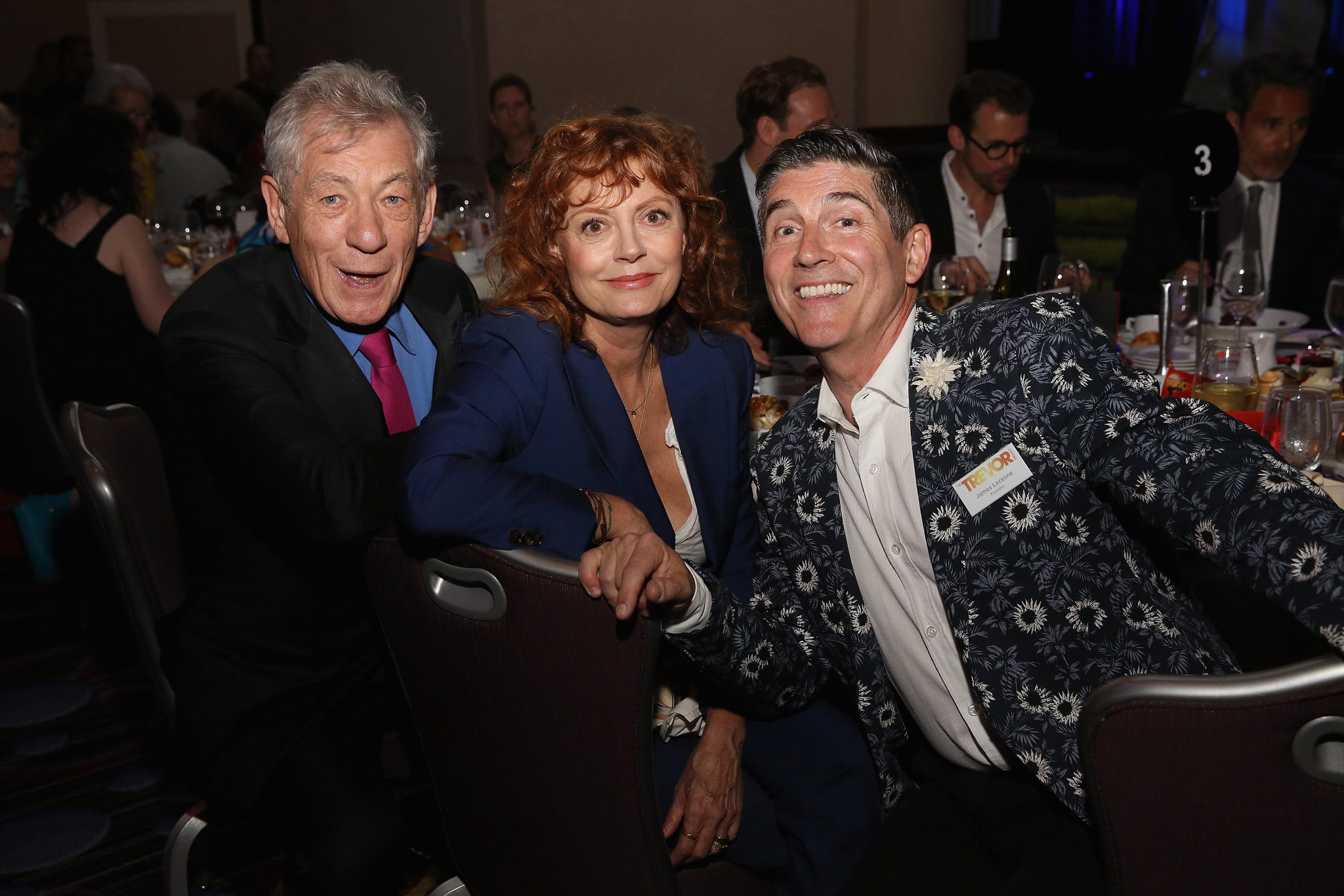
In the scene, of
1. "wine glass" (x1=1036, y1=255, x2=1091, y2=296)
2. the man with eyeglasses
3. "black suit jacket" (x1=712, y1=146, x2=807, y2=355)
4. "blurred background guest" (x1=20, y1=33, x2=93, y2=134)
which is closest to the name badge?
"black suit jacket" (x1=712, y1=146, x2=807, y2=355)

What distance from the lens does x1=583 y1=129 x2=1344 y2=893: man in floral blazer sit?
4.52 feet

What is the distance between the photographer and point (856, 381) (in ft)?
5.45

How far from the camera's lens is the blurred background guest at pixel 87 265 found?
361 cm

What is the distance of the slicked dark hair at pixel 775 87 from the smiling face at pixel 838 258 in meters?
2.48

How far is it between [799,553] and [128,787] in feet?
7.12

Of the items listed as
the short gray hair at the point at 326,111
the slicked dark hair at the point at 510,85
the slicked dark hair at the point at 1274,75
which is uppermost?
the slicked dark hair at the point at 510,85

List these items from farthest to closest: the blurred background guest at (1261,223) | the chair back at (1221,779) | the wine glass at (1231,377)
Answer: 1. the blurred background guest at (1261,223)
2. the wine glass at (1231,377)
3. the chair back at (1221,779)

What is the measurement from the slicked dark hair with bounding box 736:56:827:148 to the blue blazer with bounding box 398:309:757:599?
225 cm

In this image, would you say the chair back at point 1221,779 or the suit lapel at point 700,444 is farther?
the suit lapel at point 700,444

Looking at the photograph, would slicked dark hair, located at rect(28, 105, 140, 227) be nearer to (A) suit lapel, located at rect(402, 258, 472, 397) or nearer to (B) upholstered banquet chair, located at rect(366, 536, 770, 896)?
(A) suit lapel, located at rect(402, 258, 472, 397)

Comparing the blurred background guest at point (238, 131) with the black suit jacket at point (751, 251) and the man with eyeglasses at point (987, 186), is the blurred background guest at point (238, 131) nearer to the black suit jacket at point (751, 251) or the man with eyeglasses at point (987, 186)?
the black suit jacket at point (751, 251)

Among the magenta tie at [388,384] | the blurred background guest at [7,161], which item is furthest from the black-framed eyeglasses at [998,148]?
the blurred background guest at [7,161]

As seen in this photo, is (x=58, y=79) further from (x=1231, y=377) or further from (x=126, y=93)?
(x=1231, y=377)

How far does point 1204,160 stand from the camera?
2.57 metres
